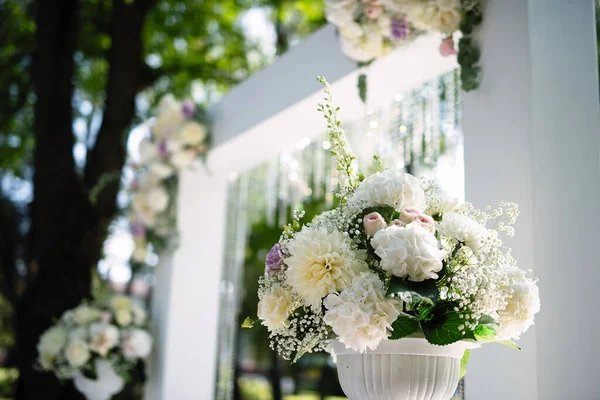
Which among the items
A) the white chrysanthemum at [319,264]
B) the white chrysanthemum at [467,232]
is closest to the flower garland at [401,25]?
the white chrysanthemum at [467,232]

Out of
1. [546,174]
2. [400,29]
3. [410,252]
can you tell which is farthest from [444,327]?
[400,29]

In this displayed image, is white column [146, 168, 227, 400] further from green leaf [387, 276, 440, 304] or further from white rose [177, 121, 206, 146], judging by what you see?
green leaf [387, 276, 440, 304]

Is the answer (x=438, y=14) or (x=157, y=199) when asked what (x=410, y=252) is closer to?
(x=438, y=14)

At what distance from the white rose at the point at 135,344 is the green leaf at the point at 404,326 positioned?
2507mm

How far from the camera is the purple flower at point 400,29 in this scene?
2396 millimetres

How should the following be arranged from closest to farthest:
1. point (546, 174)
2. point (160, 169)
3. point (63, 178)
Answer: point (546, 174) → point (160, 169) → point (63, 178)

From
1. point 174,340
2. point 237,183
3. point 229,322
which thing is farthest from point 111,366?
point 237,183

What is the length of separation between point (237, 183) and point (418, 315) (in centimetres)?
284

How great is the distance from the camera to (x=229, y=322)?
4109 millimetres

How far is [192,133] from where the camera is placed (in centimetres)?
377

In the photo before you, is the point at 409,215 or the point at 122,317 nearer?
the point at 409,215

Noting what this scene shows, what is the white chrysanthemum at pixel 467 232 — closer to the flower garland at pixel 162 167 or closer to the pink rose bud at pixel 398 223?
the pink rose bud at pixel 398 223

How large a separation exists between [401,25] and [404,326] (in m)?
1.26

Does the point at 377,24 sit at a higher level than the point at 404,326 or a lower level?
higher
